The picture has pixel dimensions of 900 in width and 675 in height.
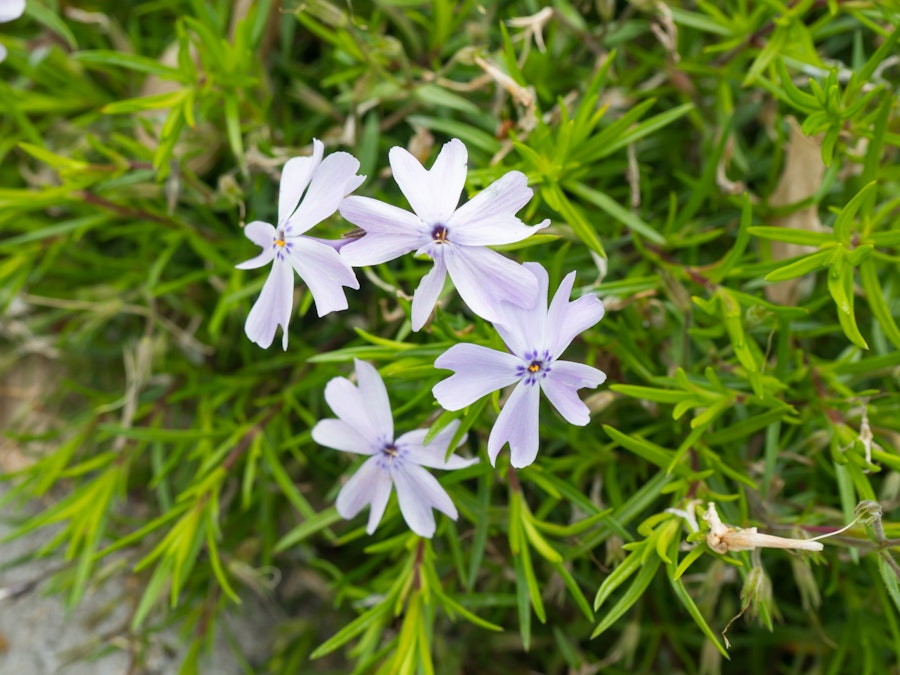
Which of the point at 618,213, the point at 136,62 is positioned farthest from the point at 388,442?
the point at 136,62

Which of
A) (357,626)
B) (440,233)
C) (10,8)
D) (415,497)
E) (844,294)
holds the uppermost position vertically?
(10,8)

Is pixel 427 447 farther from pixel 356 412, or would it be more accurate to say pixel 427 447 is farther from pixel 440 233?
pixel 440 233

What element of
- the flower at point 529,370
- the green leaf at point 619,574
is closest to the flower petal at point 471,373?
the flower at point 529,370

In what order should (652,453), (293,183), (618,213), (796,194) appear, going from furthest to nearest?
(796,194), (618,213), (652,453), (293,183)

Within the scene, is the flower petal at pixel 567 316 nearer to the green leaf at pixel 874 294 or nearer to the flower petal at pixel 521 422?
the flower petal at pixel 521 422

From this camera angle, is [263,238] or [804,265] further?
[804,265]

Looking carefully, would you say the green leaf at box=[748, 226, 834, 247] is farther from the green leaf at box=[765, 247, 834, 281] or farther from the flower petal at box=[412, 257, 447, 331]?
the flower petal at box=[412, 257, 447, 331]

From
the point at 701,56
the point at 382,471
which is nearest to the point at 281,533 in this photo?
the point at 382,471
